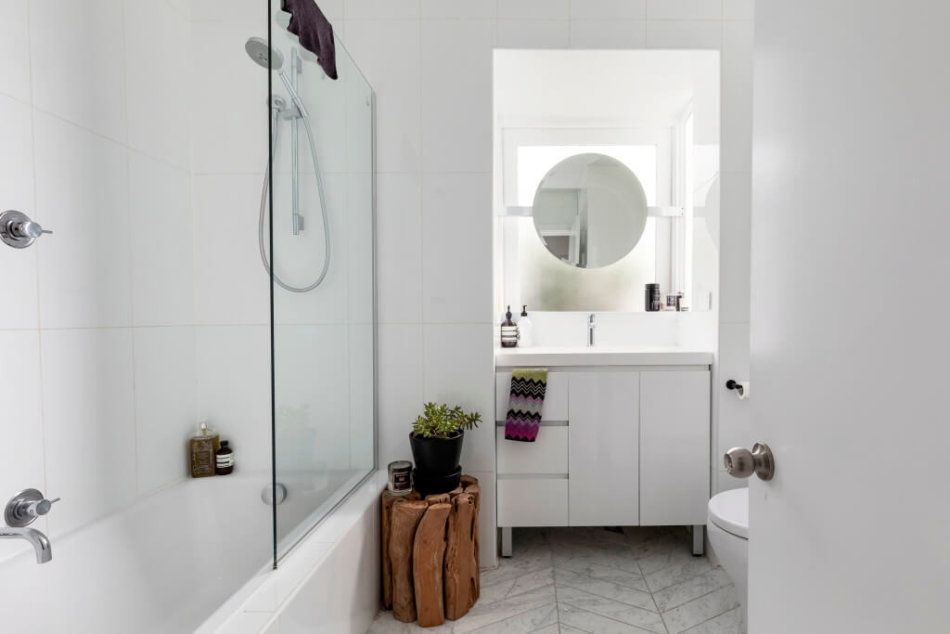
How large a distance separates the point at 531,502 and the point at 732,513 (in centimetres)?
76

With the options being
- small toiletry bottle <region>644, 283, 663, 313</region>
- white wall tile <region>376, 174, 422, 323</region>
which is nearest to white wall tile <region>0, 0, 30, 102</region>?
white wall tile <region>376, 174, 422, 323</region>

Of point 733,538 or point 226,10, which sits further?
point 226,10

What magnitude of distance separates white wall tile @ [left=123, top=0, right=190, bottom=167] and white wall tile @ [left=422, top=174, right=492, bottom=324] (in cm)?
91

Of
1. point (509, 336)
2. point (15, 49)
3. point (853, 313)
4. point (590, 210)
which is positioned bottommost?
point (509, 336)

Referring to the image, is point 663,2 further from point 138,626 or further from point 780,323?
point 138,626

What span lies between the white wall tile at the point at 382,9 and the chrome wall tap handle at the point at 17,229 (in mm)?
1335

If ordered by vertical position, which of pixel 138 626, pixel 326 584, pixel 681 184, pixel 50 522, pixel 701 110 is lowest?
pixel 138 626

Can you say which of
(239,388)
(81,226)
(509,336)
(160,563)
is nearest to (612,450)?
(509,336)

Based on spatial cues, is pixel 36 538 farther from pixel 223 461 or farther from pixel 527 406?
pixel 527 406

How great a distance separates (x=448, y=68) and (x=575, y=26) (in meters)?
0.51

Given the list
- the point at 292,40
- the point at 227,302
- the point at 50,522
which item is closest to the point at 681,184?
the point at 292,40

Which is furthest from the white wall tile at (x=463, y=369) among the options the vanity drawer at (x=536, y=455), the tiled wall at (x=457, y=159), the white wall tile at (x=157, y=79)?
the white wall tile at (x=157, y=79)

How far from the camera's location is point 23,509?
1.18m

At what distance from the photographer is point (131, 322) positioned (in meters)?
1.63
